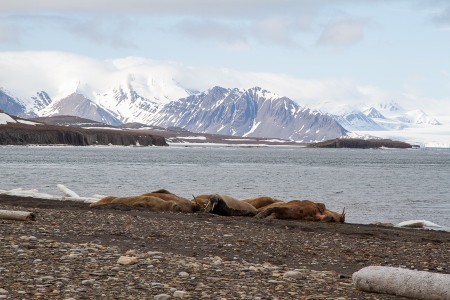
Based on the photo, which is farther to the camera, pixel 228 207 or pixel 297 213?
pixel 228 207

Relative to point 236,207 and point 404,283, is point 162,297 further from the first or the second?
point 236,207

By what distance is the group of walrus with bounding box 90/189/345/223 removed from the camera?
2691 centimetres

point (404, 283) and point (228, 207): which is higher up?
point (404, 283)

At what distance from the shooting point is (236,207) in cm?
2742


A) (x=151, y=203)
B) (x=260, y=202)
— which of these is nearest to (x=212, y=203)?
(x=151, y=203)

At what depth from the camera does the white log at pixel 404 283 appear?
1071 cm

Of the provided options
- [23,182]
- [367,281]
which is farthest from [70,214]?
[23,182]

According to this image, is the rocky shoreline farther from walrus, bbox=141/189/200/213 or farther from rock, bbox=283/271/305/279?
walrus, bbox=141/189/200/213

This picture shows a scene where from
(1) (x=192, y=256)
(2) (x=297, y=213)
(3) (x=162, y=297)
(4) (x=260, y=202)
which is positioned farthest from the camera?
(4) (x=260, y=202)

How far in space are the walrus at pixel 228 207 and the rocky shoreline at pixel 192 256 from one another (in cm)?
191

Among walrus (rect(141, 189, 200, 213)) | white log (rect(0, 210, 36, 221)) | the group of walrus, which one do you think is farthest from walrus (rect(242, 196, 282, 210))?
white log (rect(0, 210, 36, 221))

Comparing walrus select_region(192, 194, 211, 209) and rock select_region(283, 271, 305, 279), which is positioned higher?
rock select_region(283, 271, 305, 279)

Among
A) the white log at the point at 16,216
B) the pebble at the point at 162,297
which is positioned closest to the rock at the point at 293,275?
the pebble at the point at 162,297

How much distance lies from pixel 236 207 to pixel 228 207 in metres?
0.31
